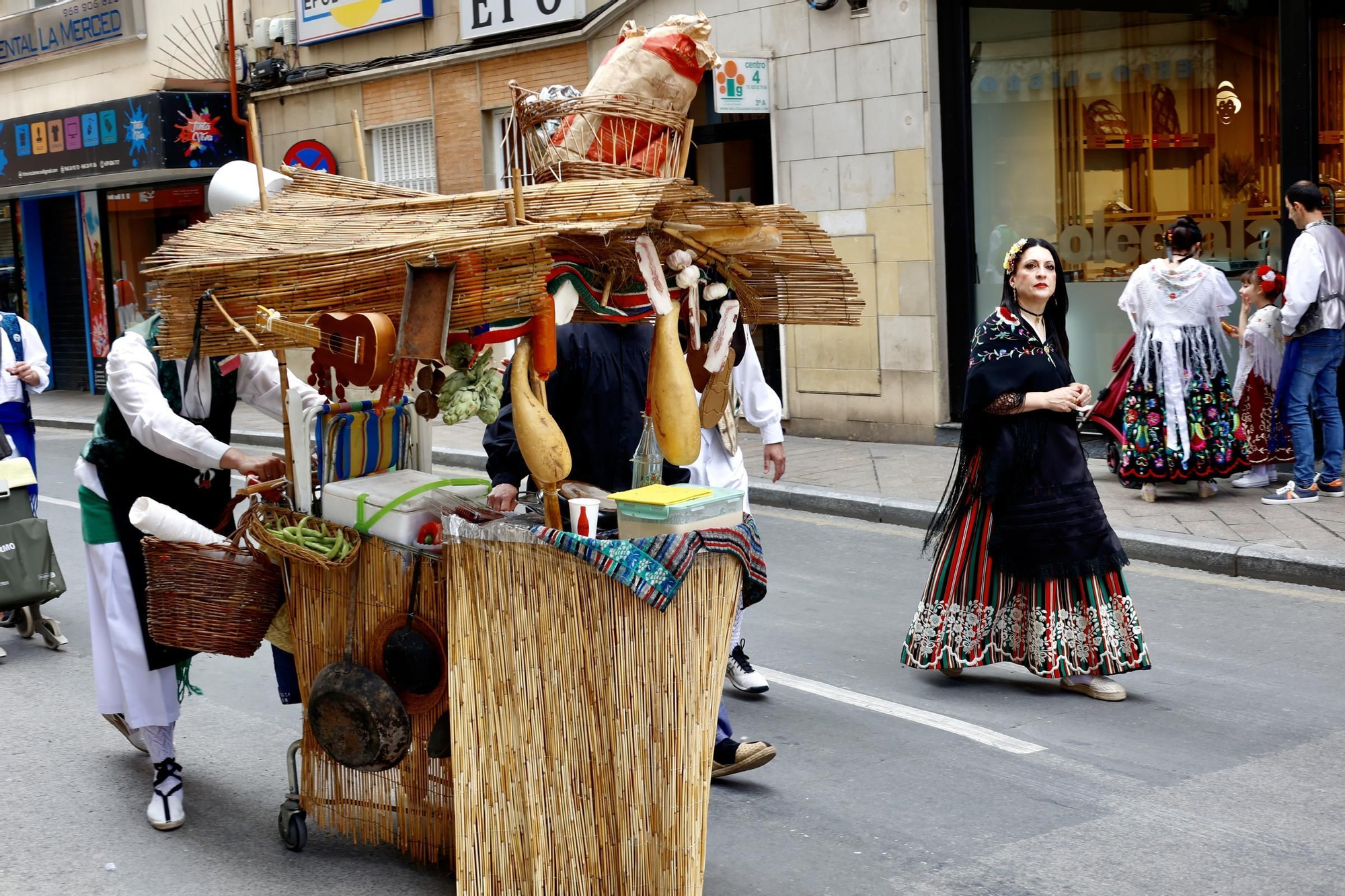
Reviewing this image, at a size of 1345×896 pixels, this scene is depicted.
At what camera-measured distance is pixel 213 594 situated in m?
4.37

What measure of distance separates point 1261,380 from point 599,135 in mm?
7083

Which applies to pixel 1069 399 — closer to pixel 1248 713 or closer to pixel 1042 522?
pixel 1042 522

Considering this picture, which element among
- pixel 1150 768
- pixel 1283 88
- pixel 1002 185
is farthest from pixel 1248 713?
pixel 1002 185

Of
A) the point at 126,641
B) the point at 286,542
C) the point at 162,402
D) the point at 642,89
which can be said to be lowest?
the point at 126,641

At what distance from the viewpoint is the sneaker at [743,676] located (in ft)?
19.7

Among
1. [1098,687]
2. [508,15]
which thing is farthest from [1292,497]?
[508,15]

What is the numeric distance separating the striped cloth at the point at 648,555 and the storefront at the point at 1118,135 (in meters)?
8.25

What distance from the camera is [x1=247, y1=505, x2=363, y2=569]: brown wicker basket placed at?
406 centimetres

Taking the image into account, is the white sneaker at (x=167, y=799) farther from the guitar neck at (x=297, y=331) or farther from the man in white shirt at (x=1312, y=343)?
the man in white shirt at (x=1312, y=343)

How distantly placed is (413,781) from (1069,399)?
9.60ft

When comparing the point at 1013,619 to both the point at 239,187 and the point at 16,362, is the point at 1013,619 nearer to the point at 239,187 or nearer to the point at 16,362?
the point at 239,187

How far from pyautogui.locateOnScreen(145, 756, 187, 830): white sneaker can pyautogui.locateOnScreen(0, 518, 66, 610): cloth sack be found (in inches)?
98.7

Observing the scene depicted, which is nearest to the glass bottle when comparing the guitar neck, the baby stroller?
the guitar neck

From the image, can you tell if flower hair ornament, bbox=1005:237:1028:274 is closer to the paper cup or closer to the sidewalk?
the paper cup
